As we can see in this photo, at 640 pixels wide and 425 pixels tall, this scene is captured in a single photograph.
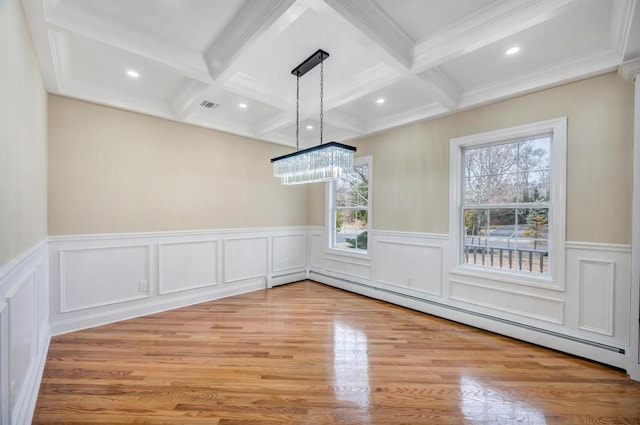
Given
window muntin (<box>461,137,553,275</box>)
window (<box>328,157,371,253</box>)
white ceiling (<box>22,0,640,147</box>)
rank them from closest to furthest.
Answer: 1. white ceiling (<box>22,0,640,147</box>)
2. window muntin (<box>461,137,553,275</box>)
3. window (<box>328,157,371,253</box>)

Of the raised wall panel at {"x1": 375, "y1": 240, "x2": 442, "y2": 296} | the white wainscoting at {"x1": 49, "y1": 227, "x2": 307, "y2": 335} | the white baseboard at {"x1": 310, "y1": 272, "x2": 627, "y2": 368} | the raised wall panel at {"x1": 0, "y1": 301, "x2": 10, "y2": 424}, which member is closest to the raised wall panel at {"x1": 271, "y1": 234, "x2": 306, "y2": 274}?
the white wainscoting at {"x1": 49, "y1": 227, "x2": 307, "y2": 335}

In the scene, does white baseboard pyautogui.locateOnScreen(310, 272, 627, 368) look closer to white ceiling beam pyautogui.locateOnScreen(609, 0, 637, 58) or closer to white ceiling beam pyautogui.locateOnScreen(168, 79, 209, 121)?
white ceiling beam pyautogui.locateOnScreen(609, 0, 637, 58)

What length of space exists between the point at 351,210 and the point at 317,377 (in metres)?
3.00

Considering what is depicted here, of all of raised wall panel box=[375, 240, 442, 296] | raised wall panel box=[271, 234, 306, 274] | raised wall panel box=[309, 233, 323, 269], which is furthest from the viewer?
raised wall panel box=[309, 233, 323, 269]

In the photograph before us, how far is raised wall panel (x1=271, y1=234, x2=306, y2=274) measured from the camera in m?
4.90

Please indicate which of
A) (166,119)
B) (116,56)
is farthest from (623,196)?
(166,119)

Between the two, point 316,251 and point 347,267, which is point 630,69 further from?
point 316,251

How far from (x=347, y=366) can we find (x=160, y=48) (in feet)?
10.3

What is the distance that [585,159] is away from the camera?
250cm

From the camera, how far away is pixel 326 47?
7.88 ft

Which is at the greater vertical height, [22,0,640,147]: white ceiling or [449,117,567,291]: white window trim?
[22,0,640,147]: white ceiling

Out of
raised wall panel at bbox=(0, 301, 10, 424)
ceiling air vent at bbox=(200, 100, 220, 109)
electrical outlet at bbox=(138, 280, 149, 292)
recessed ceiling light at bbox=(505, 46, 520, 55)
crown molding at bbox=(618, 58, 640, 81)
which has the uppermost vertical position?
recessed ceiling light at bbox=(505, 46, 520, 55)

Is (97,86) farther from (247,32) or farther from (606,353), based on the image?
(606,353)

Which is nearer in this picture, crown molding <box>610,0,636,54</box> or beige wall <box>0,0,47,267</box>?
beige wall <box>0,0,47,267</box>
